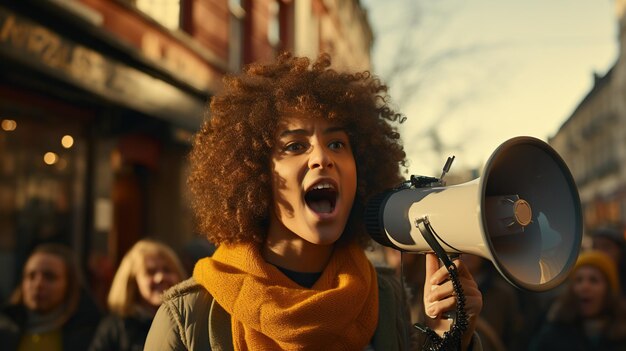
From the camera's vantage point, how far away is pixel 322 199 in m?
2.21

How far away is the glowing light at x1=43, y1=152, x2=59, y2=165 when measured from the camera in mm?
6946

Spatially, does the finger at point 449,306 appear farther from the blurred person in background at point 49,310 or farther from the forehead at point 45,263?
the forehead at point 45,263

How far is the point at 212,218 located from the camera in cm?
236

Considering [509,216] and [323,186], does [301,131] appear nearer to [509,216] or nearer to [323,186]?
[323,186]

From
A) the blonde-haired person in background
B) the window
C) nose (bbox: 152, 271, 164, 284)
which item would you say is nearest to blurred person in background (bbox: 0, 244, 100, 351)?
the blonde-haired person in background

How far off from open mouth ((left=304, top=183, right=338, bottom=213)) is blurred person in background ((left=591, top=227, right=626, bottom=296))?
409 cm

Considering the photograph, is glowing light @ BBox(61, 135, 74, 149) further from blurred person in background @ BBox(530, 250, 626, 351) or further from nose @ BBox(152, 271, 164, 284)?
blurred person in background @ BBox(530, 250, 626, 351)

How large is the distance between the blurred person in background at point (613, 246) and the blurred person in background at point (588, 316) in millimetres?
1254

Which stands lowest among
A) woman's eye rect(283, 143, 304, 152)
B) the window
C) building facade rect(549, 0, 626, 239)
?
woman's eye rect(283, 143, 304, 152)

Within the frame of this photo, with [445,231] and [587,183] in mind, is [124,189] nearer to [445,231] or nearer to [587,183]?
[445,231]

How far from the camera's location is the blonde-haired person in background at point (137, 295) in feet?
12.5

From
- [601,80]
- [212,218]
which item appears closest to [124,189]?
[212,218]

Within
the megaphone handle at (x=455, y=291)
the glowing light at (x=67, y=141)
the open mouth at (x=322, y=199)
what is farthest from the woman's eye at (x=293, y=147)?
the glowing light at (x=67, y=141)

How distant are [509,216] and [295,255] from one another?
680 mm
